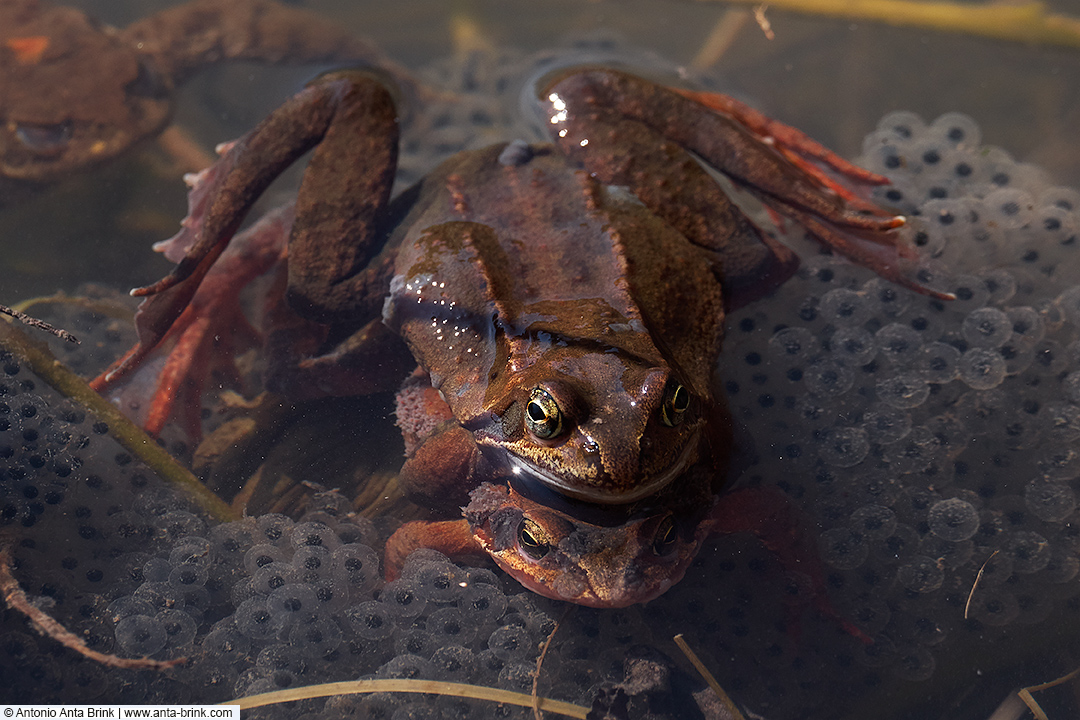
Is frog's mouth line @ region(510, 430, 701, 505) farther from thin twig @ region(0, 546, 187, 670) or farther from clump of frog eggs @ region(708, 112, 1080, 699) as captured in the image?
thin twig @ region(0, 546, 187, 670)

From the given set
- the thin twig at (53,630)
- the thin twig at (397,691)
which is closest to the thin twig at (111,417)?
the thin twig at (53,630)

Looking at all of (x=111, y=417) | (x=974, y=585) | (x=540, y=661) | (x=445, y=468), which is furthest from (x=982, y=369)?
(x=111, y=417)

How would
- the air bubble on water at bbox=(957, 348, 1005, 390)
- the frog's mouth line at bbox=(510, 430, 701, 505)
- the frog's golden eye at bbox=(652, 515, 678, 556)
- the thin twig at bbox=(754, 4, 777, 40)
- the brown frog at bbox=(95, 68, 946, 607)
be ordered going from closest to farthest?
1. the frog's mouth line at bbox=(510, 430, 701, 505)
2. the brown frog at bbox=(95, 68, 946, 607)
3. the frog's golden eye at bbox=(652, 515, 678, 556)
4. the air bubble on water at bbox=(957, 348, 1005, 390)
5. the thin twig at bbox=(754, 4, 777, 40)

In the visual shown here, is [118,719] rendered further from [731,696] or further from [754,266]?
[754,266]

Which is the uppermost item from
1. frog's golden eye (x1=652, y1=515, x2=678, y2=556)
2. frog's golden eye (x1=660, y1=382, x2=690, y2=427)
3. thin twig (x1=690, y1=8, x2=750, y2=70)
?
thin twig (x1=690, y1=8, x2=750, y2=70)

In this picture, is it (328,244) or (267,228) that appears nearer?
(328,244)

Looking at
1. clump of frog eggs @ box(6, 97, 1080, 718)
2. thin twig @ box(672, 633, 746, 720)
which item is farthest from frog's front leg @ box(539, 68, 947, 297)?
thin twig @ box(672, 633, 746, 720)

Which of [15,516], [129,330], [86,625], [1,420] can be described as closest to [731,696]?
[86,625]
